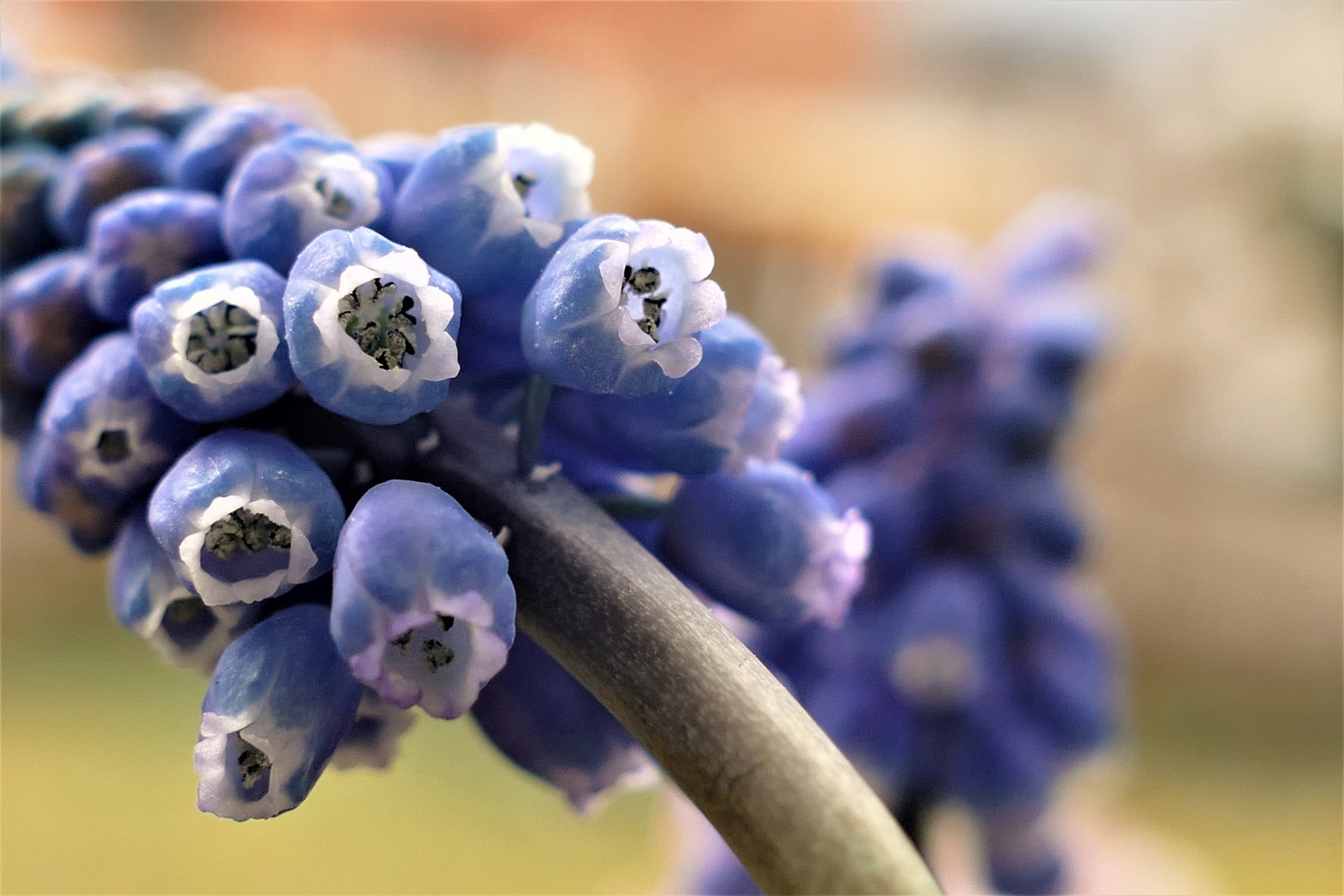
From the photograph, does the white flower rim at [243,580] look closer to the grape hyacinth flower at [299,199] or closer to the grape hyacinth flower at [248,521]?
the grape hyacinth flower at [248,521]

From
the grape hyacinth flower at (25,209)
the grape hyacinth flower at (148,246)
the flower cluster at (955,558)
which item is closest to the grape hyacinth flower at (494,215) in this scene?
the grape hyacinth flower at (148,246)

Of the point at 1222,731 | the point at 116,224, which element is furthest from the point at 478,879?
the point at 1222,731

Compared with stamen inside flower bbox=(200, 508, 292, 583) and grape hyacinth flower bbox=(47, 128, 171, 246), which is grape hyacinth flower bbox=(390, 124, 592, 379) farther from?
grape hyacinth flower bbox=(47, 128, 171, 246)

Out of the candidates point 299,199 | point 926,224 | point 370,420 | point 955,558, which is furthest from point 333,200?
point 926,224

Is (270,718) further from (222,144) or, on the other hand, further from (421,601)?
(222,144)

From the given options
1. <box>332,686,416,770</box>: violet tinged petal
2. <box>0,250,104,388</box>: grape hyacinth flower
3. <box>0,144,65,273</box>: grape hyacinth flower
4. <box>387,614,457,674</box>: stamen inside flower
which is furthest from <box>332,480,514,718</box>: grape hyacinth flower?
<box>0,144,65,273</box>: grape hyacinth flower

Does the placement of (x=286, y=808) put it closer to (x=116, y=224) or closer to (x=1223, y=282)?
(x=116, y=224)
